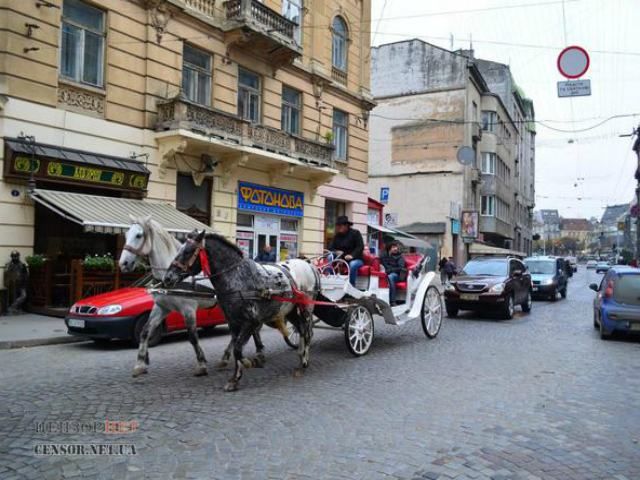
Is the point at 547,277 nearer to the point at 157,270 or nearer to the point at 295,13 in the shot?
the point at 295,13

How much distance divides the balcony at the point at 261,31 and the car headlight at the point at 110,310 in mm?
12110

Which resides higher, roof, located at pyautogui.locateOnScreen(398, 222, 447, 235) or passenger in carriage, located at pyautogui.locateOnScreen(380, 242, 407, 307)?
roof, located at pyautogui.locateOnScreen(398, 222, 447, 235)

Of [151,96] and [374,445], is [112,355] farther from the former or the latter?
[151,96]

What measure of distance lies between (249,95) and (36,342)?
509 inches

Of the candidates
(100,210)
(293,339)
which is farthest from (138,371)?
(100,210)

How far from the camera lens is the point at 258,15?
19.0m

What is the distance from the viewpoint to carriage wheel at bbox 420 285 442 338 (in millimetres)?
10941

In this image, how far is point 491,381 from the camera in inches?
290

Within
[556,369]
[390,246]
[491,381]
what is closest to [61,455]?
[491,381]

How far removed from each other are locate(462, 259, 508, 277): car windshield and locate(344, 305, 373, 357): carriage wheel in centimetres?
790

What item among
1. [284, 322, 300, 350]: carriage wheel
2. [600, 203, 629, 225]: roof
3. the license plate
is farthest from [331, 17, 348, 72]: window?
[600, 203, 629, 225]: roof

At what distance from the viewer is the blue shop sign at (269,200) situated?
1964 centimetres

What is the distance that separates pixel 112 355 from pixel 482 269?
11265 millimetres

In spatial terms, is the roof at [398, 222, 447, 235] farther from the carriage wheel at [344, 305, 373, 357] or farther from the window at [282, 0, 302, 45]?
the carriage wheel at [344, 305, 373, 357]
